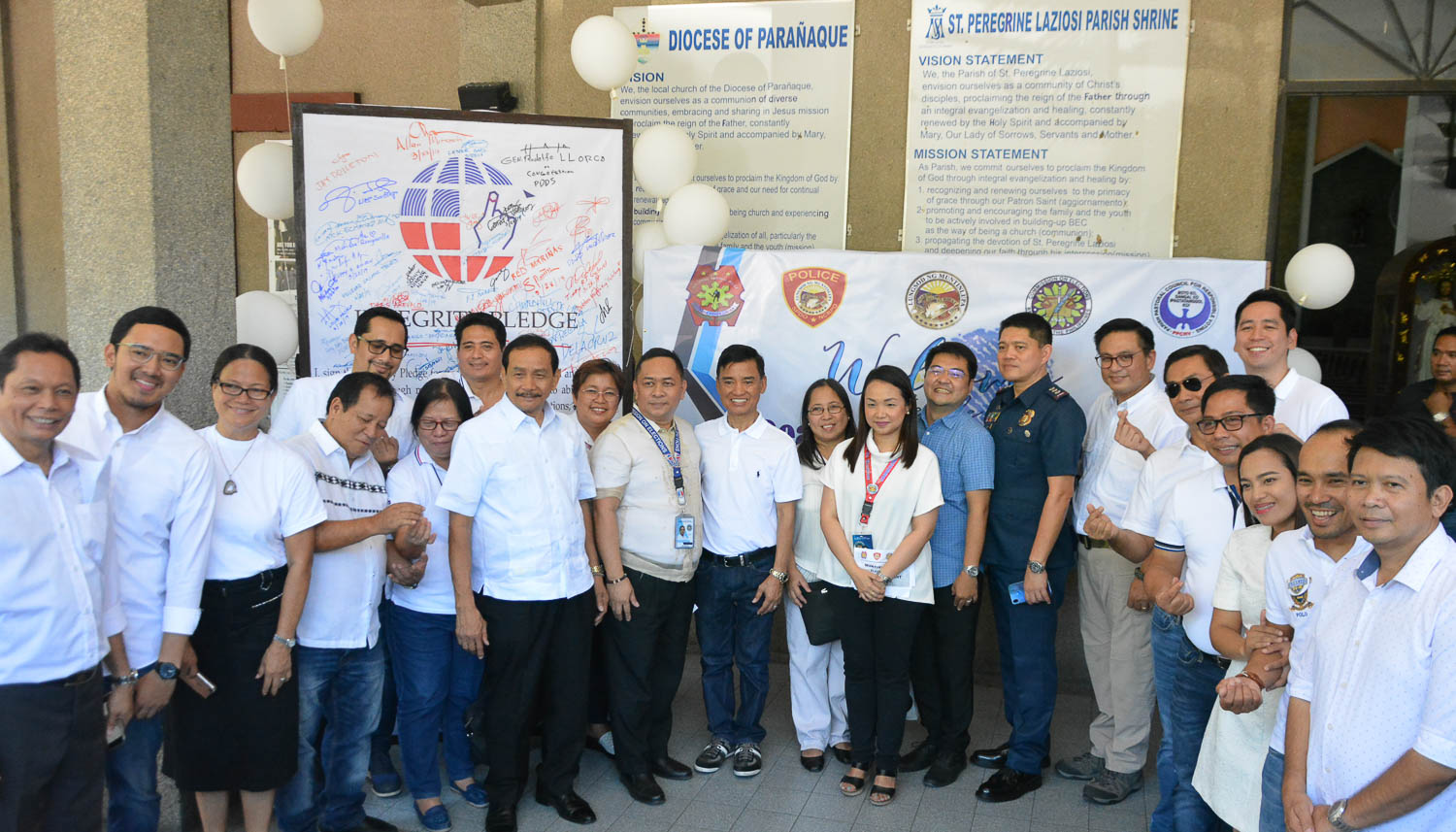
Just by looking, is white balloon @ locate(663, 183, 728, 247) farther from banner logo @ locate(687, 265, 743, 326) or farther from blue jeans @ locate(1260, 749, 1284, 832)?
blue jeans @ locate(1260, 749, 1284, 832)

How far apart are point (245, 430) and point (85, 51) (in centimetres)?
187

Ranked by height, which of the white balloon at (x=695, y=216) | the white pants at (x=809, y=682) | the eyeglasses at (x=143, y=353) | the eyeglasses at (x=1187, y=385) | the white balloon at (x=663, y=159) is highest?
the white balloon at (x=663, y=159)

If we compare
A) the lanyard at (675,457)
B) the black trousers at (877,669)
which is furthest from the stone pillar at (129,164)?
the black trousers at (877,669)

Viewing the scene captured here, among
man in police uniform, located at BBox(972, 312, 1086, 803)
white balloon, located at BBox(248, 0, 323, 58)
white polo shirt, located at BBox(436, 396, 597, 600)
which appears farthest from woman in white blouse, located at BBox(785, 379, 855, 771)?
white balloon, located at BBox(248, 0, 323, 58)

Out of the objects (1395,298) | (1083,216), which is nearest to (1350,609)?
(1083,216)

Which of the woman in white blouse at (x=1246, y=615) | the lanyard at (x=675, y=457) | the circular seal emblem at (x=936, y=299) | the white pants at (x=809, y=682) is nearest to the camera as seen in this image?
the woman in white blouse at (x=1246, y=615)

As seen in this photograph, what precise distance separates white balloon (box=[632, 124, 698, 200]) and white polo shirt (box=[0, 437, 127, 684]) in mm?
2660

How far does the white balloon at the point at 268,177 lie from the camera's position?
13.5 feet

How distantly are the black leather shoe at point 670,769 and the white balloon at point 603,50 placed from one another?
2908 mm

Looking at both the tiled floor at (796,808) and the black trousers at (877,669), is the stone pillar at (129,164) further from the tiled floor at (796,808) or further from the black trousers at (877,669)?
the black trousers at (877,669)

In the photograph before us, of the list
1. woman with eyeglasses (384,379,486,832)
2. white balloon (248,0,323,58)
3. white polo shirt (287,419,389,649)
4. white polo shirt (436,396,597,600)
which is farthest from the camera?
white balloon (248,0,323,58)

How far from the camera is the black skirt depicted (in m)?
2.66

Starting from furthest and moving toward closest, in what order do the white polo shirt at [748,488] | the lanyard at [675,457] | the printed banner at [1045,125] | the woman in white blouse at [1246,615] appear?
the printed banner at [1045,125]
the white polo shirt at [748,488]
the lanyard at [675,457]
the woman in white blouse at [1246,615]

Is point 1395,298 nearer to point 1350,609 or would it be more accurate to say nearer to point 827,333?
point 827,333
